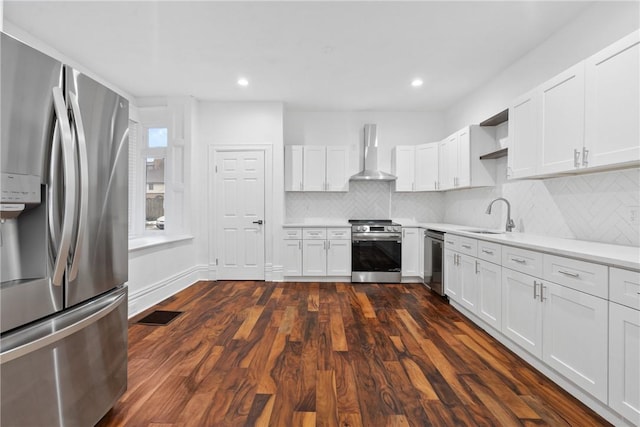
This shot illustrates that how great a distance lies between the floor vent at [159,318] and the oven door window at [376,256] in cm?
255

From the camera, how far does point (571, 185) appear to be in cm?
252

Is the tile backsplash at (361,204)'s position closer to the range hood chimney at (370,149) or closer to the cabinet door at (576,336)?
the range hood chimney at (370,149)

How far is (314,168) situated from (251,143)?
110 centimetres

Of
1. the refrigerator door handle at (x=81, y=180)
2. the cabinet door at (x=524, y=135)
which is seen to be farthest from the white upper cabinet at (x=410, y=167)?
the refrigerator door handle at (x=81, y=180)

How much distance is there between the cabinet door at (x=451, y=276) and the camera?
3.27 m

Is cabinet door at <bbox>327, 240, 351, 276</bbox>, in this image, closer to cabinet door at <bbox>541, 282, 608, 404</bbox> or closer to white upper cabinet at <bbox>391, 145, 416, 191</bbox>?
white upper cabinet at <bbox>391, 145, 416, 191</bbox>

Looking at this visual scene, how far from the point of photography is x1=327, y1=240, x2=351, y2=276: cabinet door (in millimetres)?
4504

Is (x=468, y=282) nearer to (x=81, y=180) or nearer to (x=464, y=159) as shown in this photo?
(x=464, y=159)

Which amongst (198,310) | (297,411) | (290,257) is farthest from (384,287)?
(297,411)

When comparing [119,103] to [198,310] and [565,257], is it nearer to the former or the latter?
[198,310]

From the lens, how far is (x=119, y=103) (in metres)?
1.55

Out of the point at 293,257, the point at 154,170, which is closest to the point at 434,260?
the point at 293,257

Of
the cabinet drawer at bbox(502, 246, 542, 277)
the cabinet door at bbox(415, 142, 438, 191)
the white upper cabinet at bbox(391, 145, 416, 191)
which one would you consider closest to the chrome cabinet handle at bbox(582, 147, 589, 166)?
the cabinet drawer at bbox(502, 246, 542, 277)

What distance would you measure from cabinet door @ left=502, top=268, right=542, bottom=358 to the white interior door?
334 centimetres
